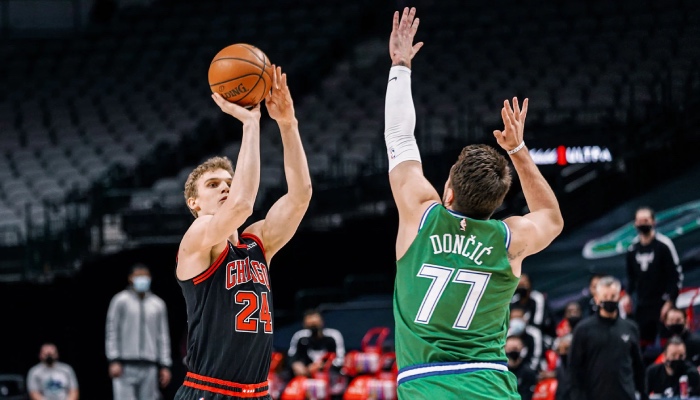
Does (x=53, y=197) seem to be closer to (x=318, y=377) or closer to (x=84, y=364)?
(x=84, y=364)

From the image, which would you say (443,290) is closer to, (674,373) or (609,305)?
(609,305)

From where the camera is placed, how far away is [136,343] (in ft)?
43.3

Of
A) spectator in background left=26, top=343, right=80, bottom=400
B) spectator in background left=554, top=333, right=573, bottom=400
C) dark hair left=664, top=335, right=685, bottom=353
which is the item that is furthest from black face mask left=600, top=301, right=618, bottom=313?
spectator in background left=26, top=343, right=80, bottom=400

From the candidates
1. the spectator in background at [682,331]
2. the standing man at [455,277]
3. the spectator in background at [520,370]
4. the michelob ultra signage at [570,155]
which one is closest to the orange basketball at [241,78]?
the standing man at [455,277]

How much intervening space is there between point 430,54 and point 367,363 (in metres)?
8.80

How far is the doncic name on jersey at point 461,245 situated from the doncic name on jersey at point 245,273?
1.34m

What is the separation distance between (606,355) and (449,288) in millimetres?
5521

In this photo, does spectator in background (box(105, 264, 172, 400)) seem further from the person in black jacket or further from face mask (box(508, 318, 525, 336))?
the person in black jacket

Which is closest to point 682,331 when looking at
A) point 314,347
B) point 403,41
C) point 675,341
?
point 675,341

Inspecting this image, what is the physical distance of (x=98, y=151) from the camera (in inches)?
758

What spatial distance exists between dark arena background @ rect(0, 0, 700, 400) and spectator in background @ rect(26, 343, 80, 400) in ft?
3.65

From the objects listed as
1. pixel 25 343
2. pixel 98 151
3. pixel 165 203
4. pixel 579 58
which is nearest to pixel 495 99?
pixel 579 58

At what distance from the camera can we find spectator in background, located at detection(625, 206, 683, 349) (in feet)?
37.7

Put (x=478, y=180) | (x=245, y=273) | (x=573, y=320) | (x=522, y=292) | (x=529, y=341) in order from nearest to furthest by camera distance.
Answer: (x=478, y=180) < (x=245, y=273) < (x=529, y=341) < (x=573, y=320) < (x=522, y=292)
